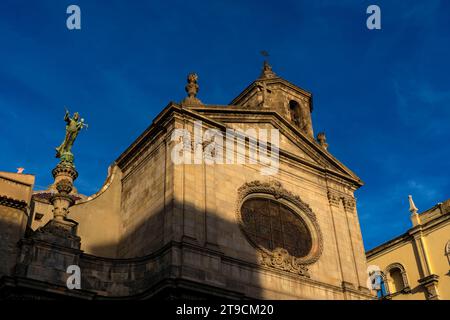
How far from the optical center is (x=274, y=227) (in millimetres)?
22406

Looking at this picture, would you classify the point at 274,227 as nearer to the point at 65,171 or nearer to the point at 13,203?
the point at 65,171

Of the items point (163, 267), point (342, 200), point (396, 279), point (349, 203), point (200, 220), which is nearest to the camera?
point (163, 267)

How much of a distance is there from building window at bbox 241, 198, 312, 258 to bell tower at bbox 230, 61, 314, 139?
517cm

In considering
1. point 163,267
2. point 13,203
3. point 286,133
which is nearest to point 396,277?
point 286,133

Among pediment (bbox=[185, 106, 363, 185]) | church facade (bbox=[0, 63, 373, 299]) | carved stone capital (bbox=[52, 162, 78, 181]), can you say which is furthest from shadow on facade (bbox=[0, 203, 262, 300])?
pediment (bbox=[185, 106, 363, 185])

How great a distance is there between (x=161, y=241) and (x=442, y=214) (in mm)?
19469

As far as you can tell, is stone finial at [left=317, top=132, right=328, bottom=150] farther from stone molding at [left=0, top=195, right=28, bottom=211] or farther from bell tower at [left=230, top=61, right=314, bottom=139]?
stone molding at [left=0, top=195, right=28, bottom=211]

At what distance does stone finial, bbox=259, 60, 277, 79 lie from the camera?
1144 inches

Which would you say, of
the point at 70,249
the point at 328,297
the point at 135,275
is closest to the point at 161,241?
the point at 135,275

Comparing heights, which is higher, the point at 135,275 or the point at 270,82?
the point at 270,82

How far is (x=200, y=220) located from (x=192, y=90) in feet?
20.1

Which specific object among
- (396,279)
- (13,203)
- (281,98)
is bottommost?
(13,203)

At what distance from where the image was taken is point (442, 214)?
32.7m
